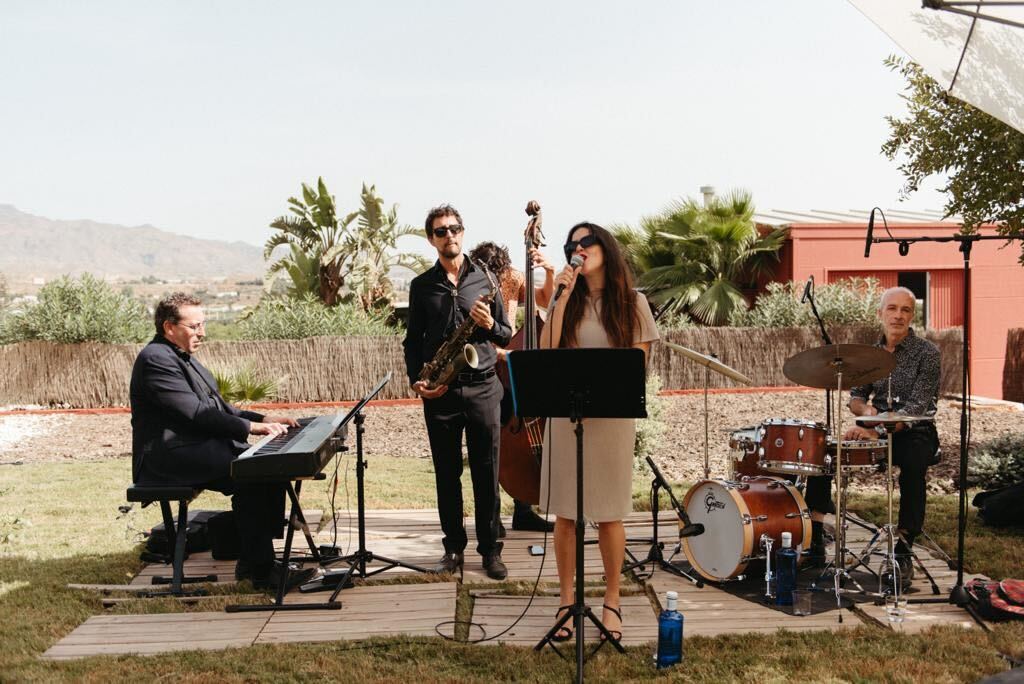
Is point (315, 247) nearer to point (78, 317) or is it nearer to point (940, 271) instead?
point (78, 317)

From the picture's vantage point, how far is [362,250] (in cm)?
2164

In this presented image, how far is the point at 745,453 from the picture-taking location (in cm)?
580

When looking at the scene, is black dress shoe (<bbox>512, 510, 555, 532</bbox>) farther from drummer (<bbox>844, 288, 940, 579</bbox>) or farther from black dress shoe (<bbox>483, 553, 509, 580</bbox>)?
drummer (<bbox>844, 288, 940, 579</bbox>)

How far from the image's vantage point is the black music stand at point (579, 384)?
396cm

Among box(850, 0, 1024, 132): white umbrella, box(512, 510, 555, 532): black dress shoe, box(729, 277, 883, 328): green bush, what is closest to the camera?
box(850, 0, 1024, 132): white umbrella

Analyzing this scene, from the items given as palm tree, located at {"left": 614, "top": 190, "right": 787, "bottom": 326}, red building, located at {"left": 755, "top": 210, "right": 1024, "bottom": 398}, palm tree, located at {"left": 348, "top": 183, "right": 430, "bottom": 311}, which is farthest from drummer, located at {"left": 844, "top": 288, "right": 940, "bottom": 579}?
palm tree, located at {"left": 348, "top": 183, "right": 430, "bottom": 311}

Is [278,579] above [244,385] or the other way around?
the other way around

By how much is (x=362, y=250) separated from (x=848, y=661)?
60.4 ft

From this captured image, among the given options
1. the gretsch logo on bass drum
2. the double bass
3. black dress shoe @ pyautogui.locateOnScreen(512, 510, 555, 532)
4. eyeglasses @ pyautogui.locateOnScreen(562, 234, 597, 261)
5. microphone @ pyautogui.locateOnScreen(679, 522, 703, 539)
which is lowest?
black dress shoe @ pyautogui.locateOnScreen(512, 510, 555, 532)

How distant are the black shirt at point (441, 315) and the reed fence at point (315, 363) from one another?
9711 mm

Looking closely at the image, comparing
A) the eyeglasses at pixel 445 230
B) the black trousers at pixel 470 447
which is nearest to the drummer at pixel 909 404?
the black trousers at pixel 470 447

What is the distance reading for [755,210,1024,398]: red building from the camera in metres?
18.1

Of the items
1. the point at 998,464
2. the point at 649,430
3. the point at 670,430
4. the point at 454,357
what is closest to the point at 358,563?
the point at 454,357

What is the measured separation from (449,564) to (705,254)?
13.3 meters
